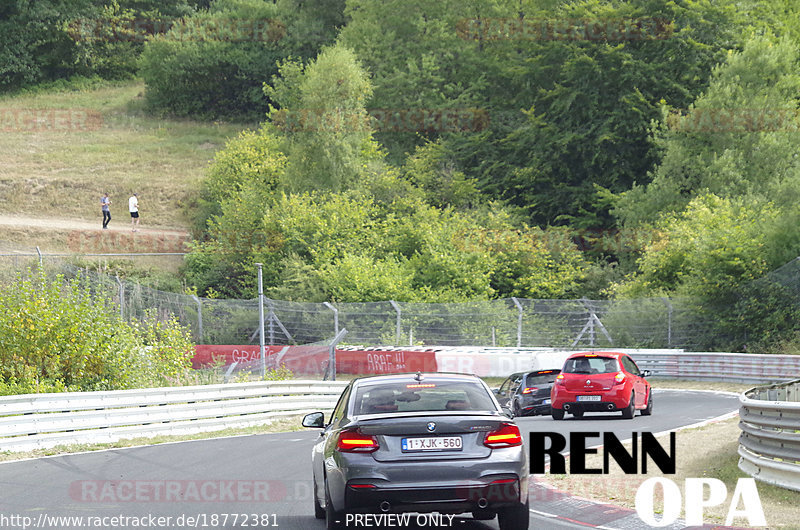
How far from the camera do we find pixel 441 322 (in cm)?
3788

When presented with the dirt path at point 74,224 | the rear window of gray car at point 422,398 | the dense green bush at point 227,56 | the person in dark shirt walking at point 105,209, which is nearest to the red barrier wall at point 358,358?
the rear window of gray car at point 422,398

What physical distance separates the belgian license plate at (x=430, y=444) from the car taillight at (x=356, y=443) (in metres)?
0.23

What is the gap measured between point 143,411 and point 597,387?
860 centimetres

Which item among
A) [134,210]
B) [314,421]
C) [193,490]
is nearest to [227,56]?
[134,210]

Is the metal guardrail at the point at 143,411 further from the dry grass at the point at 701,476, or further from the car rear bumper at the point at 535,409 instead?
the dry grass at the point at 701,476

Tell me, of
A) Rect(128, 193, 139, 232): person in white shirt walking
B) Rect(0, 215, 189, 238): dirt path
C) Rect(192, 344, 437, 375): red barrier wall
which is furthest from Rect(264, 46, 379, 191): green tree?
Rect(192, 344, 437, 375): red barrier wall

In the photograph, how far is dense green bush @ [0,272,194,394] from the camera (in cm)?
2119

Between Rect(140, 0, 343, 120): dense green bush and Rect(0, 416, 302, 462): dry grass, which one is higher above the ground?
Rect(140, 0, 343, 120): dense green bush

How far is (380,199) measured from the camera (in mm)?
60844

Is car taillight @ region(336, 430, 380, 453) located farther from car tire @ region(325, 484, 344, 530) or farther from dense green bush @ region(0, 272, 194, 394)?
dense green bush @ region(0, 272, 194, 394)

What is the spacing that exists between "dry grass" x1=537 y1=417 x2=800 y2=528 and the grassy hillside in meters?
54.9

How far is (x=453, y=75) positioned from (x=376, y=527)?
6178 centimetres

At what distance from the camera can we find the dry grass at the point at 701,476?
10133 millimetres

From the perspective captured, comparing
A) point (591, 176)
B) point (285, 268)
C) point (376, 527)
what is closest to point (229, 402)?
point (376, 527)
